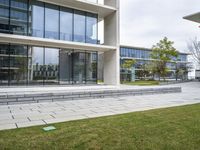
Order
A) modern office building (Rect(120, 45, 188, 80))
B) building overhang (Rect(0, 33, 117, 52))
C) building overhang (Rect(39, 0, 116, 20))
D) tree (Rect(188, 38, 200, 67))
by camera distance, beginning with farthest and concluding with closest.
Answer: modern office building (Rect(120, 45, 188, 80))
tree (Rect(188, 38, 200, 67))
building overhang (Rect(39, 0, 116, 20))
building overhang (Rect(0, 33, 117, 52))

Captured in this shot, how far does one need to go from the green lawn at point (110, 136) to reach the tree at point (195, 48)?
23.1 metres

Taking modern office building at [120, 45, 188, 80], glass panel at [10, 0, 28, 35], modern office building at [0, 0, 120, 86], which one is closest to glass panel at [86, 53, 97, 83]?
modern office building at [0, 0, 120, 86]

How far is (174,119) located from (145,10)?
1919 cm

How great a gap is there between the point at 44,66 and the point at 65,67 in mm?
1978

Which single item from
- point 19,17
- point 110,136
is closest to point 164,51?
point 19,17

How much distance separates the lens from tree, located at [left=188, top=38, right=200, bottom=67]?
25.6 metres

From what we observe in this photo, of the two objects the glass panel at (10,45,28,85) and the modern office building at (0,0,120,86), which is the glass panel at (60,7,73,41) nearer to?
the modern office building at (0,0,120,86)

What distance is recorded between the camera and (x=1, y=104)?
9195mm

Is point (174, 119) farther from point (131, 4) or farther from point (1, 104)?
point (131, 4)

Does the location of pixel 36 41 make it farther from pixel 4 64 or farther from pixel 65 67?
pixel 65 67

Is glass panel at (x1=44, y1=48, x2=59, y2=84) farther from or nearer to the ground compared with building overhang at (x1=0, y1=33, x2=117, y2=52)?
nearer to the ground

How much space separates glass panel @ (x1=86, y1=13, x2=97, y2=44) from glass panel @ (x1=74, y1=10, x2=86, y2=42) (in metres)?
0.46

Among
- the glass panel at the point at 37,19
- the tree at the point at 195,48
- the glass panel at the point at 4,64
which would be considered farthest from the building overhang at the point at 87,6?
the tree at the point at 195,48

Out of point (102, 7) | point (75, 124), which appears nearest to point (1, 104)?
point (75, 124)
